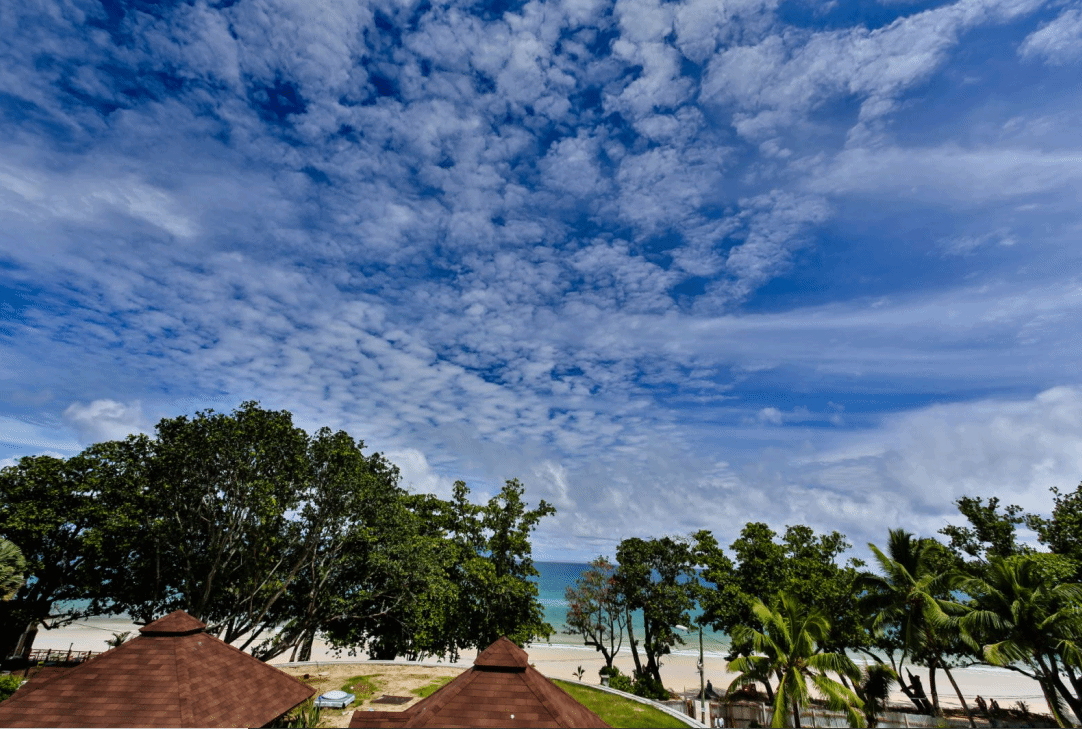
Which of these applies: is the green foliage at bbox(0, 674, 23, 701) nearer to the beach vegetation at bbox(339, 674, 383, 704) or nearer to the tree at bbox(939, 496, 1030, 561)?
the beach vegetation at bbox(339, 674, 383, 704)

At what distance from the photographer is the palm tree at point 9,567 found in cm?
1812

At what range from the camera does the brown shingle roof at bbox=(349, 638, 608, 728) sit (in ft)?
30.8

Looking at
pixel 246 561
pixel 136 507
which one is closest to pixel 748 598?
pixel 246 561

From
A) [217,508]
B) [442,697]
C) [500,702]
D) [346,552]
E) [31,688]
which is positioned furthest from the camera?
[346,552]

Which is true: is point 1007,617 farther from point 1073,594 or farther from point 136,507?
point 136,507

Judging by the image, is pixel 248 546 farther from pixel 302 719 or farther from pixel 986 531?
pixel 986 531

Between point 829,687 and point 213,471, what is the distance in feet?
86.3

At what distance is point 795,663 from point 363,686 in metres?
16.9

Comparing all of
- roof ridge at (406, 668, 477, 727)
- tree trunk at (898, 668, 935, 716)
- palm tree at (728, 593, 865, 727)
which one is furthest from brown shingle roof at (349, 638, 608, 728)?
tree trunk at (898, 668, 935, 716)

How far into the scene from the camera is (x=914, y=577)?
973 inches

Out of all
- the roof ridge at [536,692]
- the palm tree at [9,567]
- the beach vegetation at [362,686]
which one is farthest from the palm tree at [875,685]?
the palm tree at [9,567]

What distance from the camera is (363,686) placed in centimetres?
1939

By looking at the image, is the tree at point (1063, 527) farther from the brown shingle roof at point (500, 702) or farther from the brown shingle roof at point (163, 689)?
the brown shingle roof at point (163, 689)

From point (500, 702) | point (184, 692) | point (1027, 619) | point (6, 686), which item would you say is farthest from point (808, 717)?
point (6, 686)
